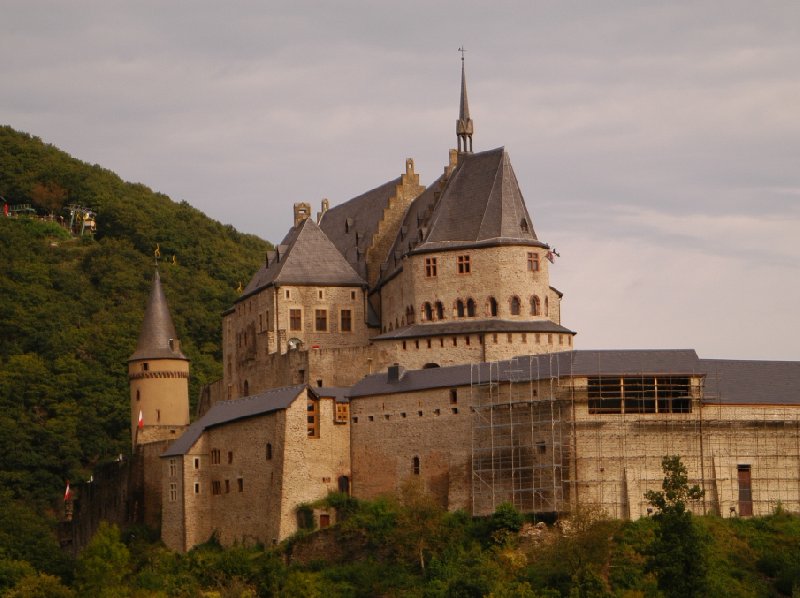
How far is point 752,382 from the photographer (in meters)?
78.5

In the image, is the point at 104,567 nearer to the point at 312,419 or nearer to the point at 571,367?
the point at 312,419

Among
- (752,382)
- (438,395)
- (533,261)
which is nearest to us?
(752,382)

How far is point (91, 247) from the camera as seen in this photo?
13362 cm

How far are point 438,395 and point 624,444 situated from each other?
7460 mm

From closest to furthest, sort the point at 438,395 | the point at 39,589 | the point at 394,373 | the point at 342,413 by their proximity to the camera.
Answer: the point at 438,395, the point at 39,589, the point at 342,413, the point at 394,373

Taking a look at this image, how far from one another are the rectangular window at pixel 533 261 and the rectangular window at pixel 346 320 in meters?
9.53

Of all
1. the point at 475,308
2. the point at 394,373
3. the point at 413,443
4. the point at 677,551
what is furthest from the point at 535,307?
the point at 677,551

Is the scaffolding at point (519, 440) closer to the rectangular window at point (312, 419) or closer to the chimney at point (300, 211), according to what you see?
the rectangular window at point (312, 419)

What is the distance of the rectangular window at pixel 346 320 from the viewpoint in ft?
302

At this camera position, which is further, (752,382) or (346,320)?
(346,320)

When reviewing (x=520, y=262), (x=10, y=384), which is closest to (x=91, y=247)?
(x=10, y=384)

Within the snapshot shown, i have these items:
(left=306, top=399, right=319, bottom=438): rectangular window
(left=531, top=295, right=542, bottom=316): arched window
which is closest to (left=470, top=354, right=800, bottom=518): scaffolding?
(left=306, top=399, right=319, bottom=438): rectangular window

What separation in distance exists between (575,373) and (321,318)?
18.9 m

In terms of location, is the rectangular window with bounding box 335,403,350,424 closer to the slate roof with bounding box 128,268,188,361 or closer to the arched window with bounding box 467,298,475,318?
the arched window with bounding box 467,298,475,318
